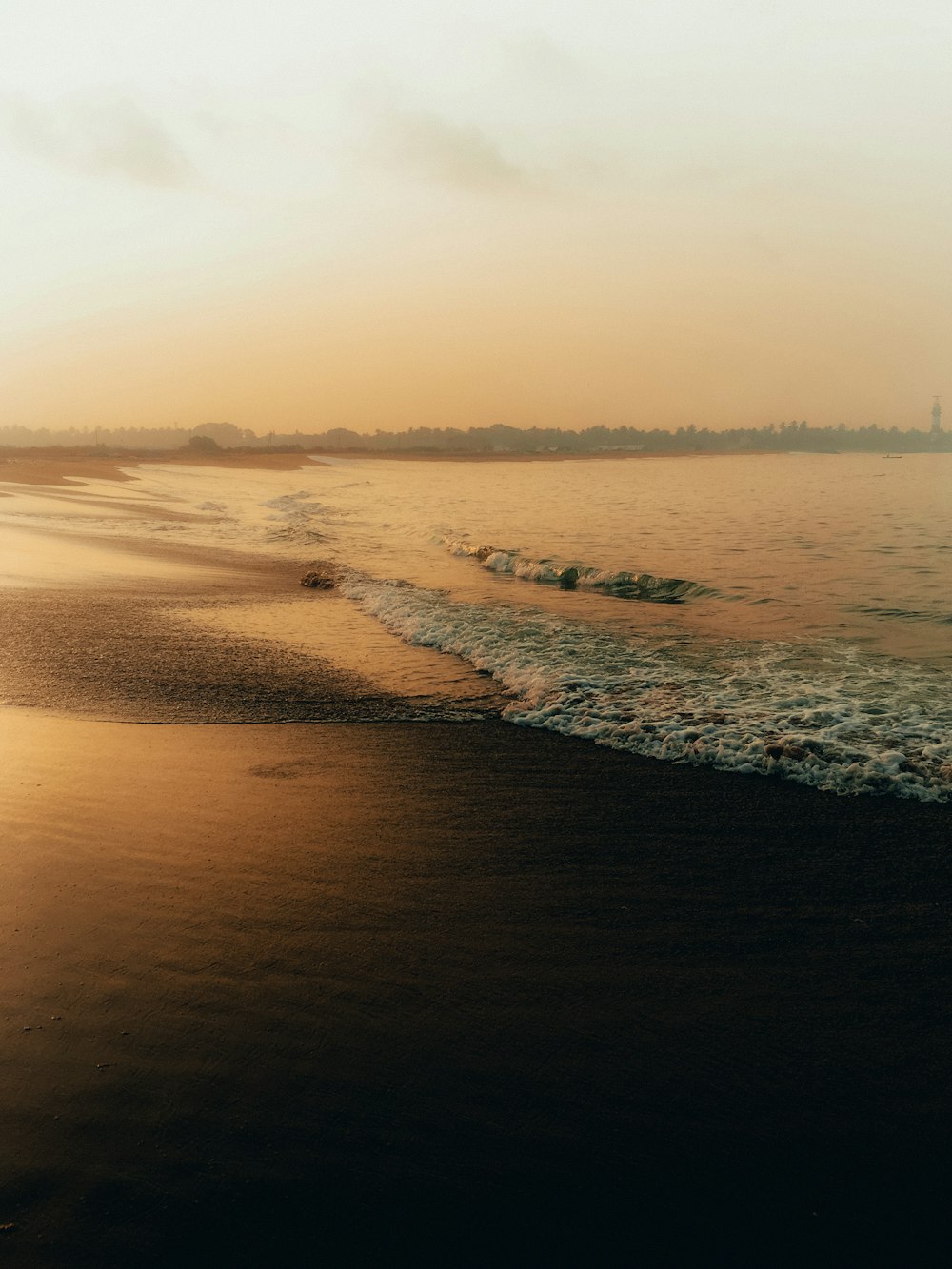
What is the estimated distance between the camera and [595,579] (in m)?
16.6

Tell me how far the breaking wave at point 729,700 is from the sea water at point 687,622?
2cm

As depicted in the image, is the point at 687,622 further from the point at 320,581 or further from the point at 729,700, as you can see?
the point at 320,581

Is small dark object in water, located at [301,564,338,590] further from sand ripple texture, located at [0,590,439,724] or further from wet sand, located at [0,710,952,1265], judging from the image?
wet sand, located at [0,710,952,1265]

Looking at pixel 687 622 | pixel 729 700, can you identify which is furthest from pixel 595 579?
pixel 729 700

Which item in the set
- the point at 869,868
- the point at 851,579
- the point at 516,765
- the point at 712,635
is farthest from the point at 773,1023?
the point at 851,579

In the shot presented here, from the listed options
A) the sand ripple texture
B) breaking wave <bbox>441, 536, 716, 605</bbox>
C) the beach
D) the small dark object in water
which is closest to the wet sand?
the beach

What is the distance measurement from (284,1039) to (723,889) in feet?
→ 7.70

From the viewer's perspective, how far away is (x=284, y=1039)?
316cm

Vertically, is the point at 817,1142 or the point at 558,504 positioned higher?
the point at 558,504

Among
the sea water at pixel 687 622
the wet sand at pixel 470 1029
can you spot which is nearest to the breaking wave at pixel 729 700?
the sea water at pixel 687 622

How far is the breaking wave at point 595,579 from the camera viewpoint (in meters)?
15.2

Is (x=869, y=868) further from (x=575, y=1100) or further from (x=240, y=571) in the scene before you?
(x=240, y=571)

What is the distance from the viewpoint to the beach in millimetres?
2471

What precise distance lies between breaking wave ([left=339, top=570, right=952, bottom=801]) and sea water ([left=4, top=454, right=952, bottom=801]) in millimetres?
25
